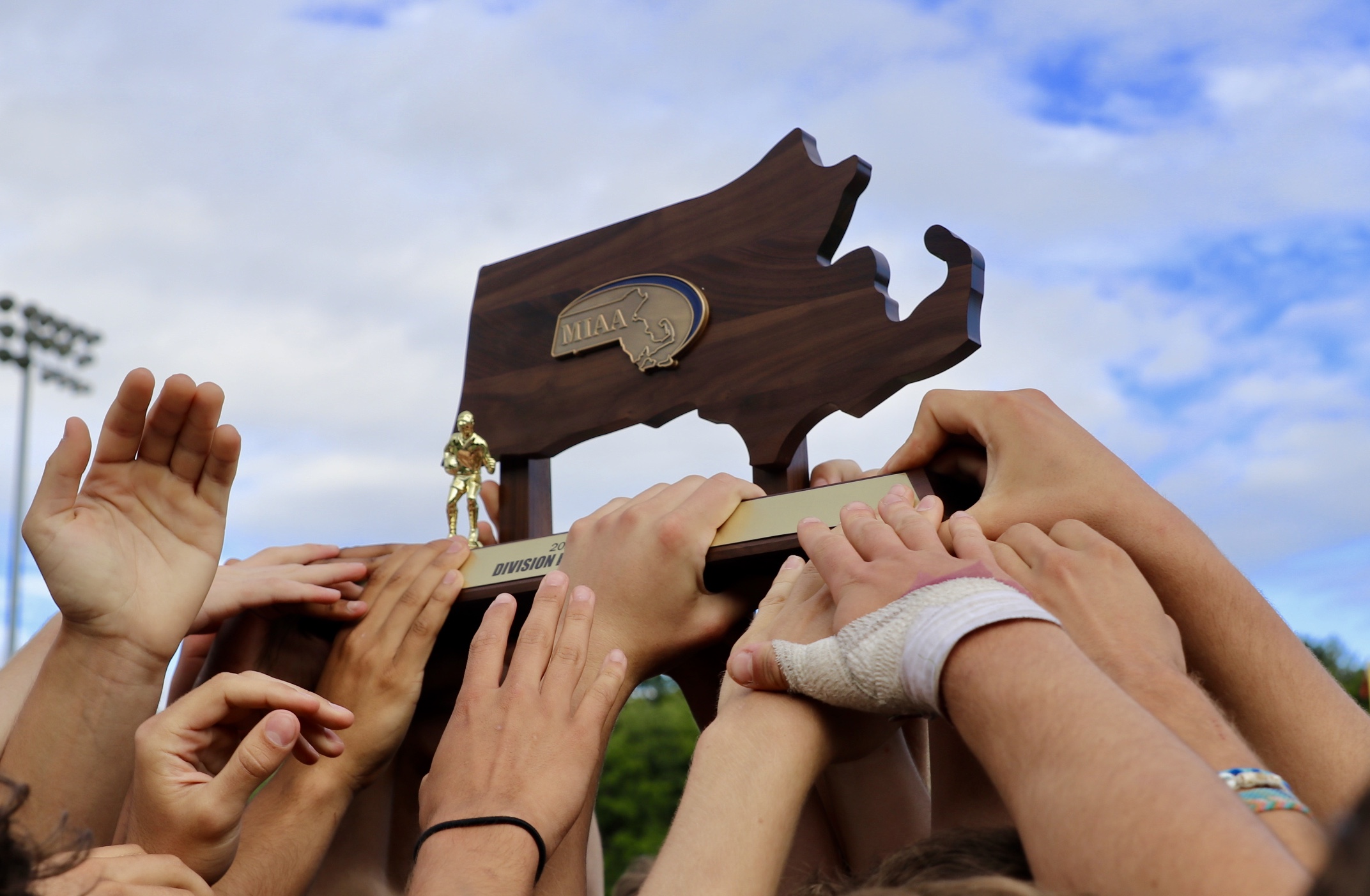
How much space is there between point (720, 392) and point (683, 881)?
0.76m

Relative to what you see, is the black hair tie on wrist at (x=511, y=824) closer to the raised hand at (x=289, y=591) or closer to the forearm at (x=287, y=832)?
the forearm at (x=287, y=832)

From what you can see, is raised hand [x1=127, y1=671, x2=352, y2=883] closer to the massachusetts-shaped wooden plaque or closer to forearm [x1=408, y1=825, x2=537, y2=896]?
forearm [x1=408, y1=825, x2=537, y2=896]

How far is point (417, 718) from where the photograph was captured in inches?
76.0

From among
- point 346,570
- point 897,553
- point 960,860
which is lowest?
point 960,860

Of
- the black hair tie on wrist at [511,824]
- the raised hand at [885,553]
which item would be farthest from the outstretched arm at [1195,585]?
the black hair tie on wrist at [511,824]

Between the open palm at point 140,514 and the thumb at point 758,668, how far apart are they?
0.85m

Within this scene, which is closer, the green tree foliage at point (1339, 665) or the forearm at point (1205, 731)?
the forearm at point (1205, 731)

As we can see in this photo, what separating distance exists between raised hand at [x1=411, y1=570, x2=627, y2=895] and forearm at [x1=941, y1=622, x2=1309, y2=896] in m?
0.54

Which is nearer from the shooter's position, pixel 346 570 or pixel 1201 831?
pixel 1201 831

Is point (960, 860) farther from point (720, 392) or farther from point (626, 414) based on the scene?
point (626, 414)

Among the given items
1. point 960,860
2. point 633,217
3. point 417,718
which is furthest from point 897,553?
point 417,718

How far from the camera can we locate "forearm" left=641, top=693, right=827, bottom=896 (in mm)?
1004

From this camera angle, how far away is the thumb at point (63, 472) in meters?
1.54

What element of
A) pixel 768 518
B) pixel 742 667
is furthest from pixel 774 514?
pixel 742 667
